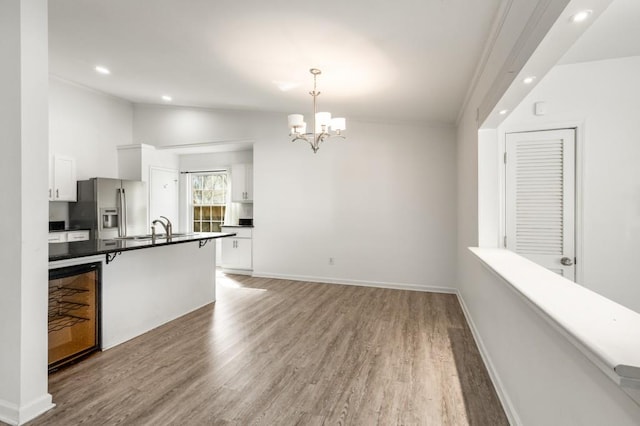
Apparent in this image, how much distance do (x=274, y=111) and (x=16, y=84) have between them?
4022mm

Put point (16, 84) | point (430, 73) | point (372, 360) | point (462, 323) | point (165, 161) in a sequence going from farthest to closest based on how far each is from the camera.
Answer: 1. point (165, 161)
2. point (462, 323)
3. point (430, 73)
4. point (372, 360)
5. point (16, 84)

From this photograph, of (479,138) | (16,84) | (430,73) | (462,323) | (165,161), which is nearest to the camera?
(16,84)

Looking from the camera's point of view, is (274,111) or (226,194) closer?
(274,111)

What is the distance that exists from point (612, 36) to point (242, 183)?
5578mm

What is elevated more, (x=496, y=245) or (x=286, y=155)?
(x=286, y=155)

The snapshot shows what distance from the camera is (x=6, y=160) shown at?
200 cm

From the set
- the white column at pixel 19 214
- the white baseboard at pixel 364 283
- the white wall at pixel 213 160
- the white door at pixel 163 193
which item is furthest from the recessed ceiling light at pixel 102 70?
the white baseboard at pixel 364 283

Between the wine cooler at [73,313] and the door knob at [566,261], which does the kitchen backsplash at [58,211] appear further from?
the door knob at [566,261]

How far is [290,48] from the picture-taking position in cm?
307

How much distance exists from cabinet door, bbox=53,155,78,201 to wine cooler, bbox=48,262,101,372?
320 centimetres

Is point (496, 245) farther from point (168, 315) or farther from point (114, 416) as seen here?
point (168, 315)

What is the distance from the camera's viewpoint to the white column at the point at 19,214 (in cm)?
197

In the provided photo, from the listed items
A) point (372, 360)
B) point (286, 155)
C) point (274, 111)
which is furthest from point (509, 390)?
point (274, 111)

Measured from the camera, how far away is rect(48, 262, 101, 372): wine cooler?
2.51m
